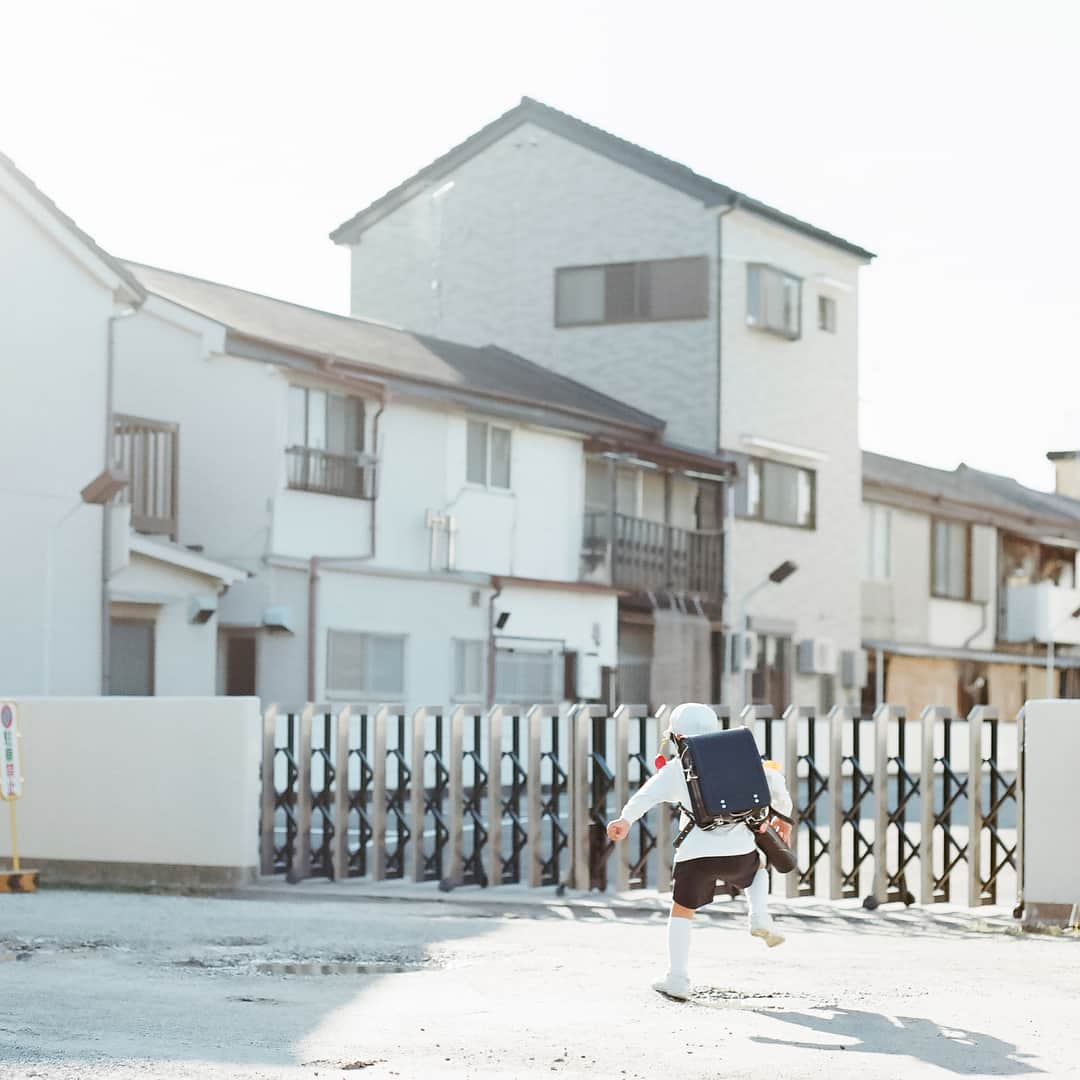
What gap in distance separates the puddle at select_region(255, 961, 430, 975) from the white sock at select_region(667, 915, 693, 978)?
1.65 m

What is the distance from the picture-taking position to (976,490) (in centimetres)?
4897

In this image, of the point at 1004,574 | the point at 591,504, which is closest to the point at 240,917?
the point at 591,504

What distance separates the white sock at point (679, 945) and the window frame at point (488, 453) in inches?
860

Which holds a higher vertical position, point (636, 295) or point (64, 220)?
point (636, 295)

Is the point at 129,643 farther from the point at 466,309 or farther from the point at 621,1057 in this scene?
the point at 621,1057

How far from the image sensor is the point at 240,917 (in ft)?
41.8

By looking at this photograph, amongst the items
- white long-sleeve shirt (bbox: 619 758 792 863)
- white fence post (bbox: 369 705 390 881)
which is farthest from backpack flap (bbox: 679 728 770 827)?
white fence post (bbox: 369 705 390 881)

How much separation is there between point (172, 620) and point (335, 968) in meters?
→ 15.8

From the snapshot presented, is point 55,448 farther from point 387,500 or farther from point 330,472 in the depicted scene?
point 387,500

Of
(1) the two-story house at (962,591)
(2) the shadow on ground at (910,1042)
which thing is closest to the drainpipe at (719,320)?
(1) the two-story house at (962,591)

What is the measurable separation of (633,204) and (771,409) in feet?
14.7

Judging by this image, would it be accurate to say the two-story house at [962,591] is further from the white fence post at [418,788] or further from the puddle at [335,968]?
the puddle at [335,968]

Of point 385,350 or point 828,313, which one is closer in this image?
point 385,350

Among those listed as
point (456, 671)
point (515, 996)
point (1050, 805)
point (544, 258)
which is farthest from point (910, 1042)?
point (544, 258)
